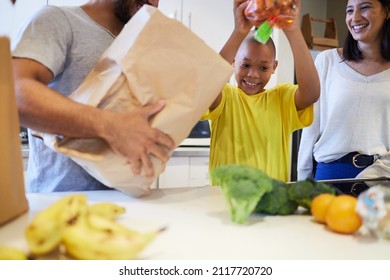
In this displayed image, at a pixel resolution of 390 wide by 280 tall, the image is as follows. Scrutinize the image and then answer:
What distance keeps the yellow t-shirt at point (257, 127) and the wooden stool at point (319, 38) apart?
4.89 feet

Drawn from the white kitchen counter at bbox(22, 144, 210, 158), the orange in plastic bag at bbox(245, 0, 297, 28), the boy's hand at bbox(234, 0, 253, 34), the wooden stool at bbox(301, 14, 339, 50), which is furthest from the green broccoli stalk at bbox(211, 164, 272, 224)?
the wooden stool at bbox(301, 14, 339, 50)

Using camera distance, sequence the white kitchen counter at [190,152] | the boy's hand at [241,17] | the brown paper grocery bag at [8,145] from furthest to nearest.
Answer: the white kitchen counter at [190,152]
the boy's hand at [241,17]
the brown paper grocery bag at [8,145]

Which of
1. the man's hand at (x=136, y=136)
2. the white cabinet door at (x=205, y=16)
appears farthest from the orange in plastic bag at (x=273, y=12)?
the white cabinet door at (x=205, y=16)

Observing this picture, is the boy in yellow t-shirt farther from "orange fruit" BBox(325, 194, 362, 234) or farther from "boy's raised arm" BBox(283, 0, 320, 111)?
"orange fruit" BBox(325, 194, 362, 234)

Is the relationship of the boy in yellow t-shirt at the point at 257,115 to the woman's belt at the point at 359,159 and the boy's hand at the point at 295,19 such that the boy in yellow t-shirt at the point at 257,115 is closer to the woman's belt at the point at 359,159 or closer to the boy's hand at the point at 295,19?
the boy's hand at the point at 295,19

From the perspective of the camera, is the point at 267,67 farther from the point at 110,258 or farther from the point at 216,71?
the point at 110,258

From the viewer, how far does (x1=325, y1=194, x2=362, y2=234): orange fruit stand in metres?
0.57

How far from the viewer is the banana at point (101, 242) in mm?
446

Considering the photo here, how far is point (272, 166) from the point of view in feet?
3.51

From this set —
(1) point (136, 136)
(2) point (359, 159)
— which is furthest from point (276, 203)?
(2) point (359, 159)

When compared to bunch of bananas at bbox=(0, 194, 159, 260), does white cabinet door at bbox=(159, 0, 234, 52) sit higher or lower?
higher

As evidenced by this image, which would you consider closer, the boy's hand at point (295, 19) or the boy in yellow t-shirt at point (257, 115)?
the boy's hand at point (295, 19)

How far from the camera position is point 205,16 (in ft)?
7.43

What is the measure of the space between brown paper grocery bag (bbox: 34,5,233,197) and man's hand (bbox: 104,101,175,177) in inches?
0.5
